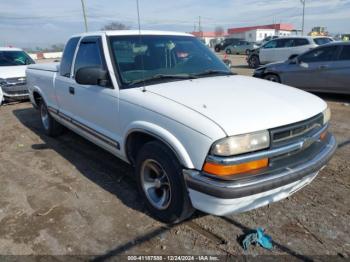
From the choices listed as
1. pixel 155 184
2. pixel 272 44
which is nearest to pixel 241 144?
pixel 155 184

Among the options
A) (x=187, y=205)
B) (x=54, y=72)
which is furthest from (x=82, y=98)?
(x=187, y=205)

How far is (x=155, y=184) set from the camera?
10.7ft

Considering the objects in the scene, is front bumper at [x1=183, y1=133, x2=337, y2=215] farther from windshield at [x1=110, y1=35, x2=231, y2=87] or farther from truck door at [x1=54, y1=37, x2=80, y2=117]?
truck door at [x1=54, y1=37, x2=80, y2=117]

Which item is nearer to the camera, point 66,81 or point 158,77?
point 158,77

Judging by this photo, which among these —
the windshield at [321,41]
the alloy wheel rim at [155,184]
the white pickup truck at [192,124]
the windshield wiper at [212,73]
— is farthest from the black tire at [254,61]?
the alloy wheel rim at [155,184]

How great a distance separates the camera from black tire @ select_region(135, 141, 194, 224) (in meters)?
2.83

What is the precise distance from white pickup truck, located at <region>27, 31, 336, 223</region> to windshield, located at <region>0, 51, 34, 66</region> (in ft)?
22.5

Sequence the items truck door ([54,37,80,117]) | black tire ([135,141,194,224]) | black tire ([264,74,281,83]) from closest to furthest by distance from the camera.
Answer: black tire ([135,141,194,224]) → truck door ([54,37,80,117]) → black tire ([264,74,281,83])

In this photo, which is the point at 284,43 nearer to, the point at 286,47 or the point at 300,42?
the point at 286,47

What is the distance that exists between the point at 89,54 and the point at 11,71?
647 cm

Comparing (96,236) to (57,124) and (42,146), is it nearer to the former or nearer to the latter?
(42,146)

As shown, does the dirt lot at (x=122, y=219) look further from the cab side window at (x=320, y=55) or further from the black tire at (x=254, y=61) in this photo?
the black tire at (x=254, y=61)

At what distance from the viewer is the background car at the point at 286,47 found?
50.4ft

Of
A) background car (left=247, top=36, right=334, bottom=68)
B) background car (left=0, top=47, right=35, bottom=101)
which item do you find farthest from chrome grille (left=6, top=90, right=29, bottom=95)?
background car (left=247, top=36, right=334, bottom=68)
